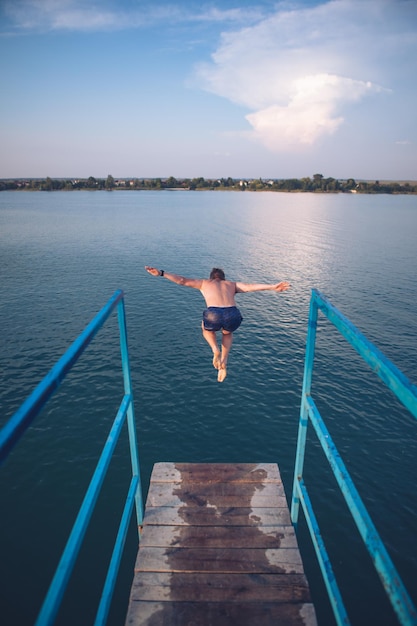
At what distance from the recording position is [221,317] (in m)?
8.05

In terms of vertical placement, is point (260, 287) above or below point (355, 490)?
above

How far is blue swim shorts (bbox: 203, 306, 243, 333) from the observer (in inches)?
317

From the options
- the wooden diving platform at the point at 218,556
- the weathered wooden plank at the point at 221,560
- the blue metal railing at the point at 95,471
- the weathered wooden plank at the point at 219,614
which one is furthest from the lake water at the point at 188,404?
the blue metal railing at the point at 95,471

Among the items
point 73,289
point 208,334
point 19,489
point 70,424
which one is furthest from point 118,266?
point 208,334

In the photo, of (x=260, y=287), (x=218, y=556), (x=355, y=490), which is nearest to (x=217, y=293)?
(x=260, y=287)

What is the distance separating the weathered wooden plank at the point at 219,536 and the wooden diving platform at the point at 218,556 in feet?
0.05

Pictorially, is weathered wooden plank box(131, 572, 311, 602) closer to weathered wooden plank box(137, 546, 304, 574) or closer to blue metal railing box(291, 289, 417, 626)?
weathered wooden plank box(137, 546, 304, 574)

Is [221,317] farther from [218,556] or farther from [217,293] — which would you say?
[218,556]

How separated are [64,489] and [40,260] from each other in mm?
44728

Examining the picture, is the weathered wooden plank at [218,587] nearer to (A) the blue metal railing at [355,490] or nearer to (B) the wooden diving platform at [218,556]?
(B) the wooden diving platform at [218,556]

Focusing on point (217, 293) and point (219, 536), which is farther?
point (217, 293)

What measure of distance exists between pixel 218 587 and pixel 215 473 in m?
2.40

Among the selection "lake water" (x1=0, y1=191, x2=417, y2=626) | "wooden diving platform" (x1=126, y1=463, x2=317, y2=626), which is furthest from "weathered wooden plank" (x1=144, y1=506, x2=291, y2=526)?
"lake water" (x1=0, y1=191, x2=417, y2=626)

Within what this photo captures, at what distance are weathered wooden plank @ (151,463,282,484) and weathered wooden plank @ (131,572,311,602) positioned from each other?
2.01m
